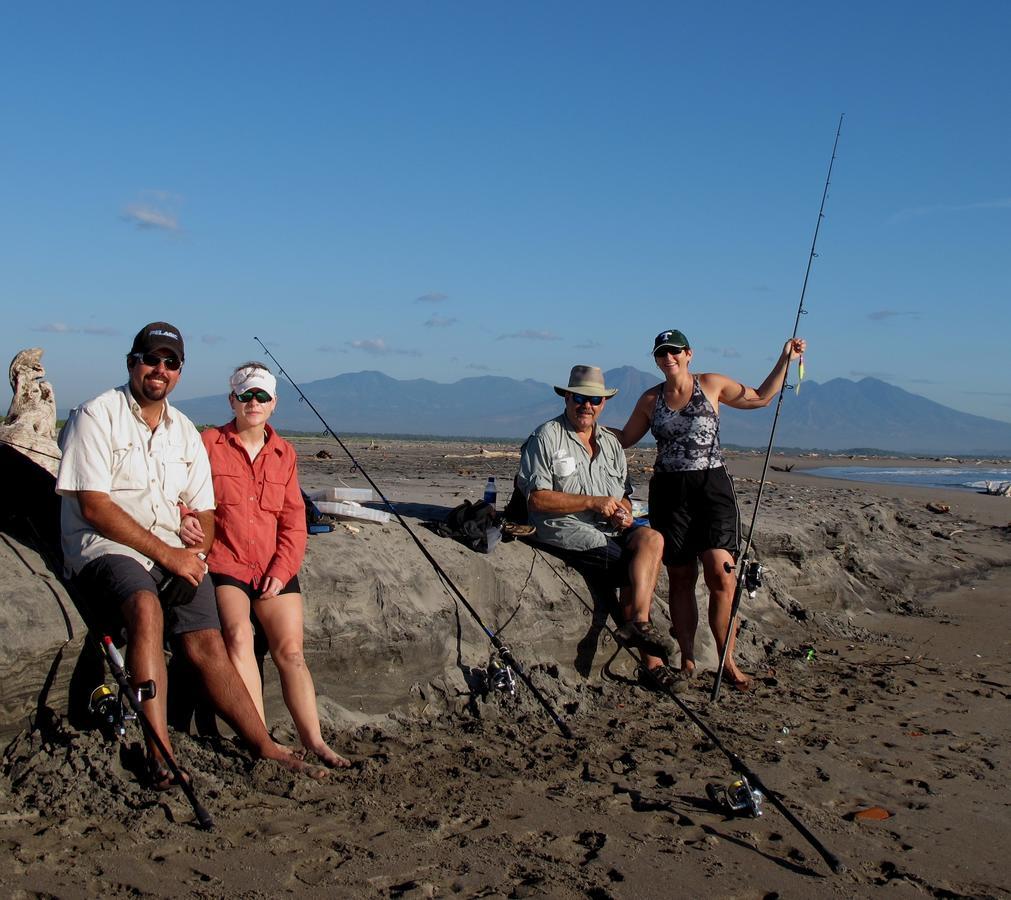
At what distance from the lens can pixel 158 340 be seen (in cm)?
457

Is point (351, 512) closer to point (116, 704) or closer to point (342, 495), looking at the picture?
point (342, 495)

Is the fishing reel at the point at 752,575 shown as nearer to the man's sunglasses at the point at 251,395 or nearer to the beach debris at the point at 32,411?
the man's sunglasses at the point at 251,395

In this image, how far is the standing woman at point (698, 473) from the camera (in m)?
6.14

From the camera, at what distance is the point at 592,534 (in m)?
6.36

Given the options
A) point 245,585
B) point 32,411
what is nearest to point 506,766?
point 245,585

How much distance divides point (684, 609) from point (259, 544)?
288 centimetres

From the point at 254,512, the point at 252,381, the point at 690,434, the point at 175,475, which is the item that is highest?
the point at 690,434

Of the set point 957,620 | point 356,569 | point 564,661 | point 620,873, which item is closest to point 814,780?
point 620,873

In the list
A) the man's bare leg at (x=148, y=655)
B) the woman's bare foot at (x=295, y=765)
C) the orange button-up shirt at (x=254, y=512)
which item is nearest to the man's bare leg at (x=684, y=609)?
the orange button-up shirt at (x=254, y=512)

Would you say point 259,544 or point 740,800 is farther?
point 259,544

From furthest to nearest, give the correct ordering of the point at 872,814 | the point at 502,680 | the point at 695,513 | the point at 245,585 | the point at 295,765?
the point at 695,513, the point at 502,680, the point at 245,585, the point at 295,765, the point at 872,814

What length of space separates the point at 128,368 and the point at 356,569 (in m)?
1.75

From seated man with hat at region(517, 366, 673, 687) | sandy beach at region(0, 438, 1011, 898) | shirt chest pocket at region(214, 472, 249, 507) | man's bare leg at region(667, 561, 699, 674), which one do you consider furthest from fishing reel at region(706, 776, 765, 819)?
shirt chest pocket at region(214, 472, 249, 507)

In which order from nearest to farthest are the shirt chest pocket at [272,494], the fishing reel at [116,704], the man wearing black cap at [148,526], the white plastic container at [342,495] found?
the fishing reel at [116,704] → the man wearing black cap at [148,526] → the shirt chest pocket at [272,494] → the white plastic container at [342,495]
